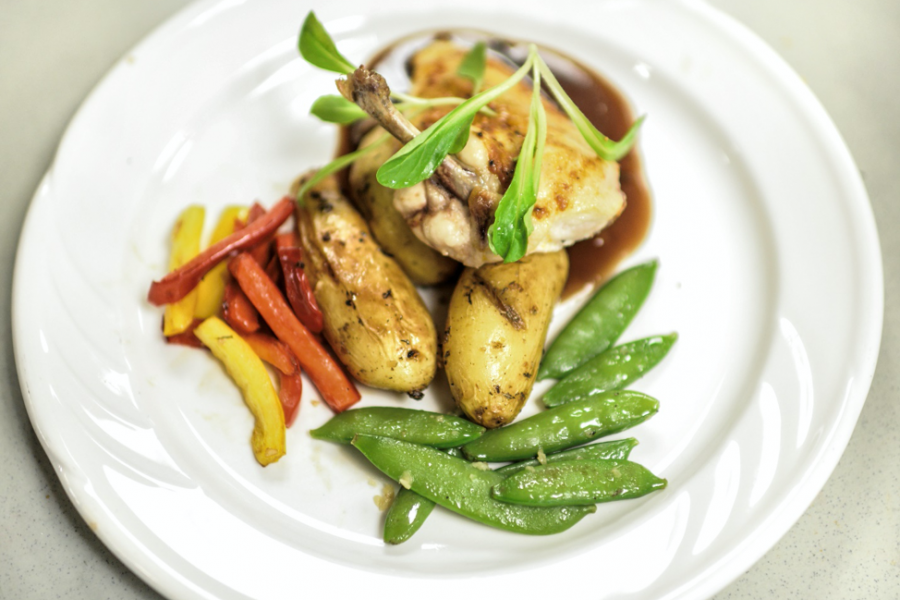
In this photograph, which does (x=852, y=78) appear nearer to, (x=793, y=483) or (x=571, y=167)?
(x=571, y=167)

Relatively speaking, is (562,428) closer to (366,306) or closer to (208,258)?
(366,306)

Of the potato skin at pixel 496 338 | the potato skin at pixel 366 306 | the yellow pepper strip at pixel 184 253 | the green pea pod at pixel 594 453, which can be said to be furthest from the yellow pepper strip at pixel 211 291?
the green pea pod at pixel 594 453

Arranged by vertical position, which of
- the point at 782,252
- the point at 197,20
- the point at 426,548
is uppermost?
the point at 197,20

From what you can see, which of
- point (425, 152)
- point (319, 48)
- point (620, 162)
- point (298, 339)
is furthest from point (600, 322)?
point (319, 48)

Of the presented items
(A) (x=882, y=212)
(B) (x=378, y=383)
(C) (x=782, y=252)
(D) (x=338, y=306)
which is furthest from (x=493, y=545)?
(A) (x=882, y=212)

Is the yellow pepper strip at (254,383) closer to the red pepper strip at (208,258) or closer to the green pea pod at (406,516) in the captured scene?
the red pepper strip at (208,258)

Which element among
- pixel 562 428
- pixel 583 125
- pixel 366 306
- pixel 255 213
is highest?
pixel 583 125

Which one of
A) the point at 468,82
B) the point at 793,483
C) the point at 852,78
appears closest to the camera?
the point at 793,483
